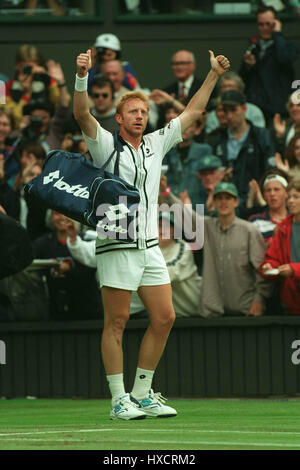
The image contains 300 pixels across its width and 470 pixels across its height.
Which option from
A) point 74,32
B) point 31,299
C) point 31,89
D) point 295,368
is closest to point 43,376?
point 31,299

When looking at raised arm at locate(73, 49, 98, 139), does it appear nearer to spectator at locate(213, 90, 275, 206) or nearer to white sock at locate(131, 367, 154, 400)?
white sock at locate(131, 367, 154, 400)

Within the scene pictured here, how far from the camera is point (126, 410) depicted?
7.74 metres

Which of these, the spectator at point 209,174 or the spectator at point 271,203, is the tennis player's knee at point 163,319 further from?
the spectator at point 209,174

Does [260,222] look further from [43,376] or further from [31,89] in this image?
[31,89]

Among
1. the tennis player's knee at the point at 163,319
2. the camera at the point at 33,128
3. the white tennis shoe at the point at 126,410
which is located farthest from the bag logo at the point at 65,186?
the camera at the point at 33,128

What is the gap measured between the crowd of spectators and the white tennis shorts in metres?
2.33

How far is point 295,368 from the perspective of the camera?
1045 cm

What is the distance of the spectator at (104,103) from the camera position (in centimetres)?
1255

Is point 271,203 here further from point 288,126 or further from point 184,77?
point 184,77

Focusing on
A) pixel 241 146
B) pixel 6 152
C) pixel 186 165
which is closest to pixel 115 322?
pixel 186 165

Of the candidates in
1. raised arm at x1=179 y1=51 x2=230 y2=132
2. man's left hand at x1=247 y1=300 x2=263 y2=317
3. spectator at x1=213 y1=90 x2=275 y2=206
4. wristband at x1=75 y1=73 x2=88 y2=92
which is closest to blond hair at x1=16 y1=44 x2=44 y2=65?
spectator at x1=213 y1=90 x2=275 y2=206

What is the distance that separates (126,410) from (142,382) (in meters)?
0.31

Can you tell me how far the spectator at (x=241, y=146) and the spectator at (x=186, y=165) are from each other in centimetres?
23

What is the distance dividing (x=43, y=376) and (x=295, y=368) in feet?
7.39
